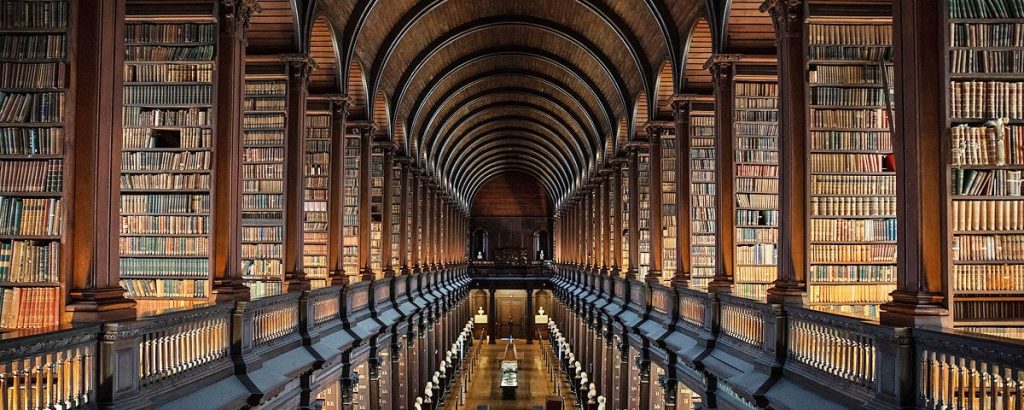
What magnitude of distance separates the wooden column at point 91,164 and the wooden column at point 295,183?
4422 mm

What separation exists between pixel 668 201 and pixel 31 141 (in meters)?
10.1

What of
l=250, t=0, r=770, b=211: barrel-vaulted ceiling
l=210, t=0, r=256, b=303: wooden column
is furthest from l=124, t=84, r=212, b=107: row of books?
l=250, t=0, r=770, b=211: barrel-vaulted ceiling

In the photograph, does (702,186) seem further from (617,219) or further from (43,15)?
(43,15)

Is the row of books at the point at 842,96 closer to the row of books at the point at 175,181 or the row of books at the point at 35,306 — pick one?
the row of books at the point at 175,181

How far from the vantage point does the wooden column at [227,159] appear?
754cm

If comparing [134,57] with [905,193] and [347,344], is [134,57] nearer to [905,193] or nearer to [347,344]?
[347,344]

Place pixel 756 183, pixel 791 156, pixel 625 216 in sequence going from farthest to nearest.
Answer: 1. pixel 625 216
2. pixel 756 183
3. pixel 791 156

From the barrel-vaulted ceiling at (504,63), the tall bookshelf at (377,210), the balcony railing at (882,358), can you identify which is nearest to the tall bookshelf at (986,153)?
the balcony railing at (882,358)

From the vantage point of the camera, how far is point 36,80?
5531mm

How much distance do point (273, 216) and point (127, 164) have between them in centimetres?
258

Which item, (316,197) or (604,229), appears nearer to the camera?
(316,197)

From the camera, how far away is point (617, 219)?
19547 mm

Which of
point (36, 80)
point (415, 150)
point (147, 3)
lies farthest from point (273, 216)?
point (415, 150)

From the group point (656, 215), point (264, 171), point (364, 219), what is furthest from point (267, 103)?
point (656, 215)
